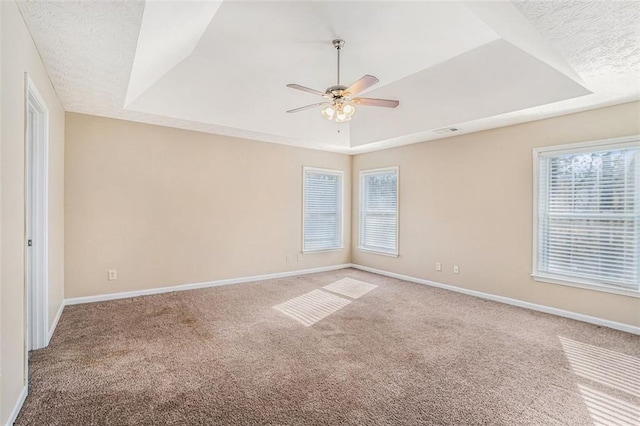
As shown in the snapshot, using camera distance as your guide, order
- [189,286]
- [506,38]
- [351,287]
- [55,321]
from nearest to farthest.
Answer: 1. [506,38]
2. [55,321]
3. [189,286]
4. [351,287]

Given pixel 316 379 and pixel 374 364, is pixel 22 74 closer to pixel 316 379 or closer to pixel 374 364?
pixel 316 379

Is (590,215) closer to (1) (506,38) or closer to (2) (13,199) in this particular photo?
(1) (506,38)

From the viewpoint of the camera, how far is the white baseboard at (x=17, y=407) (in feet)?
6.02

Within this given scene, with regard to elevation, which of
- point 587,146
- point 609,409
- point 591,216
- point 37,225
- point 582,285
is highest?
point 587,146

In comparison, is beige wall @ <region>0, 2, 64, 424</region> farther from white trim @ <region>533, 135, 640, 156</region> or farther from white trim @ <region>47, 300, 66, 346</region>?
white trim @ <region>533, 135, 640, 156</region>

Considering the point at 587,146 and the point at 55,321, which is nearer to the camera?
the point at 55,321

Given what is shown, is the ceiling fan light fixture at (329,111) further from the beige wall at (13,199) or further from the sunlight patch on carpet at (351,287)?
the sunlight patch on carpet at (351,287)

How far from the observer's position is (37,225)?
294 centimetres

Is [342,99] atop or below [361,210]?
atop

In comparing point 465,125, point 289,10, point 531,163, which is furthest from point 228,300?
point 531,163

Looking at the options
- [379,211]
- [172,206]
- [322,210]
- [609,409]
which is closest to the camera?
[609,409]

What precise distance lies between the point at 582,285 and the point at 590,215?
0.81m

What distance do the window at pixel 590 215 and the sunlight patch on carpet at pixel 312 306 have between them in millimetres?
2597

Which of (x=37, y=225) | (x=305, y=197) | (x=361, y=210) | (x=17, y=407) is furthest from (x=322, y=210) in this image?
(x=17, y=407)
